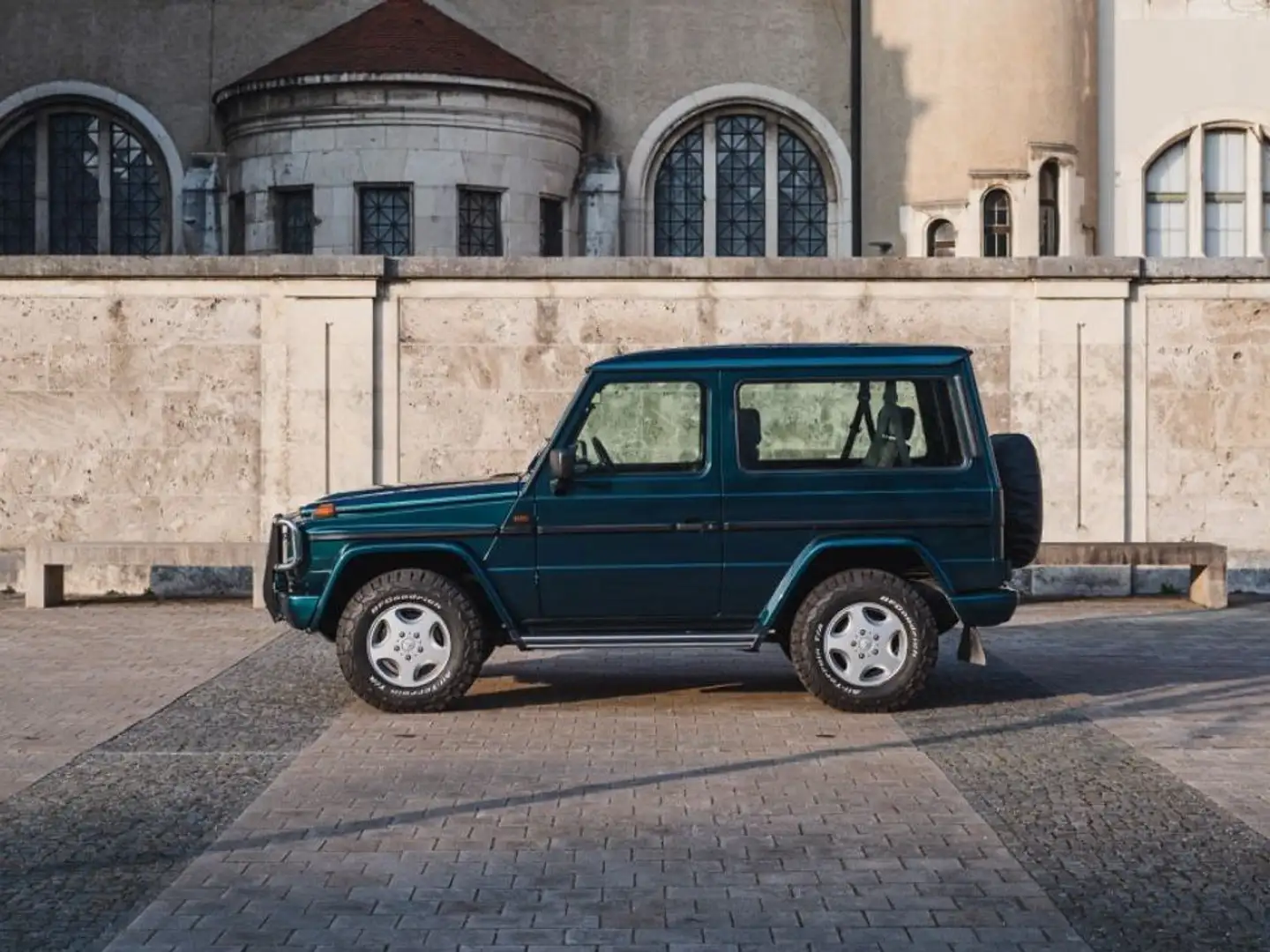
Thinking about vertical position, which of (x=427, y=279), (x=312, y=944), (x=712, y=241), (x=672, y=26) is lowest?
(x=312, y=944)

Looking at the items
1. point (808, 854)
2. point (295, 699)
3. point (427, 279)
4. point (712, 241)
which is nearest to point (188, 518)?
point (427, 279)

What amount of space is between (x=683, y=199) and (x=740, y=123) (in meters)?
1.66

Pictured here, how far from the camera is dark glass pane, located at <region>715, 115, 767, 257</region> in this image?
122 feet

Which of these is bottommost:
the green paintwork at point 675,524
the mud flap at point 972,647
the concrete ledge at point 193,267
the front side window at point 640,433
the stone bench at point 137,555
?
the mud flap at point 972,647

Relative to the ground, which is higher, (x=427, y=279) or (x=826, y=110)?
(x=826, y=110)

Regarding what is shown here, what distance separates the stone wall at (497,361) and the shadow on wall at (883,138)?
16.6 m

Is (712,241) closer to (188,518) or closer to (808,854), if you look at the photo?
(188,518)

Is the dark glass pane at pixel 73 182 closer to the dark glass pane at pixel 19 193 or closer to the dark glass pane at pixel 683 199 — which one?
the dark glass pane at pixel 19 193

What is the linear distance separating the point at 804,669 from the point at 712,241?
1017 inches

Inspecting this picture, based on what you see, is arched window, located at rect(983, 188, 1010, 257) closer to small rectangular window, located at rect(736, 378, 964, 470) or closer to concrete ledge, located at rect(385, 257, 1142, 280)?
A: concrete ledge, located at rect(385, 257, 1142, 280)

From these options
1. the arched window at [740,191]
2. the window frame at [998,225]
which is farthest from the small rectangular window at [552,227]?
the window frame at [998,225]

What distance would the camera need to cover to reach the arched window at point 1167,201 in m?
37.4

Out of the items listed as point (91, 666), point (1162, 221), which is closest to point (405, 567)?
point (91, 666)

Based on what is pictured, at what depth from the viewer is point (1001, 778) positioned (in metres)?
9.70
